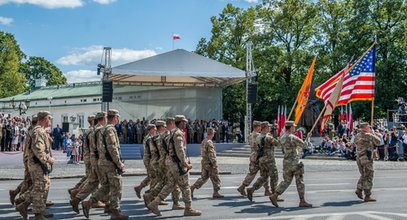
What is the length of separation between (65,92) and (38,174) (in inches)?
2492

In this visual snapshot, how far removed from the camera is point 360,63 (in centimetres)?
2189

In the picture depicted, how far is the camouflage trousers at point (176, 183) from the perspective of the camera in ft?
35.0

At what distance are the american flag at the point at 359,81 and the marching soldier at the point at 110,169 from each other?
523 inches

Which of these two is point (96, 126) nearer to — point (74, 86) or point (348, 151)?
point (348, 151)

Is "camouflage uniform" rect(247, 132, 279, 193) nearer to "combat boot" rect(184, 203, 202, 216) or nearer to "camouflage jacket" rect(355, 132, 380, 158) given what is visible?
"camouflage jacket" rect(355, 132, 380, 158)

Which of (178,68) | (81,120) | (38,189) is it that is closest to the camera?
(38,189)

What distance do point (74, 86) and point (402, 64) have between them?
43967 millimetres

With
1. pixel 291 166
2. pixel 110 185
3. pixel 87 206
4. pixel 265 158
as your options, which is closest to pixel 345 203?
pixel 291 166

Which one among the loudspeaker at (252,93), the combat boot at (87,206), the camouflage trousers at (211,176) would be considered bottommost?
the combat boot at (87,206)

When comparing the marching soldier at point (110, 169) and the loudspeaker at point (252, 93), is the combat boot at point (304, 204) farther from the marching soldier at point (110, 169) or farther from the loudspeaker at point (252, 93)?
the loudspeaker at point (252, 93)

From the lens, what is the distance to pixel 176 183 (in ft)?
35.8

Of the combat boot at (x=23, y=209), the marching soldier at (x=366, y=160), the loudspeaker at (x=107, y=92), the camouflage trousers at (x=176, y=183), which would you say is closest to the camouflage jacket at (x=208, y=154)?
the camouflage trousers at (x=176, y=183)

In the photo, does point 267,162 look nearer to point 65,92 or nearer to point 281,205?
point 281,205

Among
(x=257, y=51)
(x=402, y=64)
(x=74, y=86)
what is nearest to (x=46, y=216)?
(x=402, y=64)
